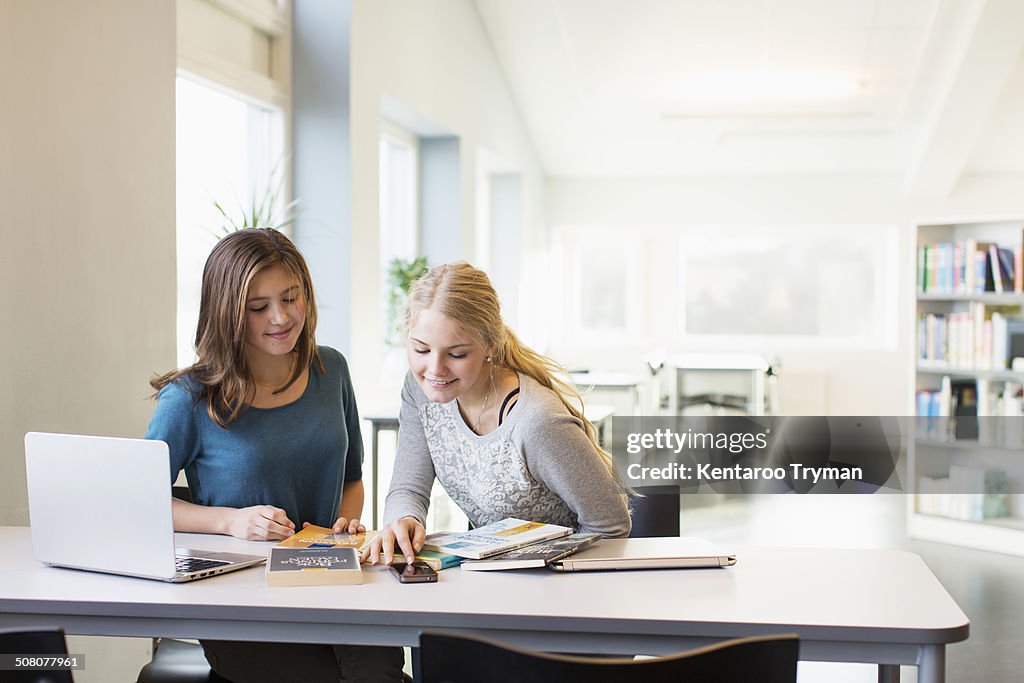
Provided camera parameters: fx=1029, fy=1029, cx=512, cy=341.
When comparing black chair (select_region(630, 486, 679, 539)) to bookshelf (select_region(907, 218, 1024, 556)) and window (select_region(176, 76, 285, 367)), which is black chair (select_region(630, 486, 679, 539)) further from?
bookshelf (select_region(907, 218, 1024, 556))

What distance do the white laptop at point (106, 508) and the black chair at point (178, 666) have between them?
0.87 ft

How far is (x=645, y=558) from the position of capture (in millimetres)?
1758

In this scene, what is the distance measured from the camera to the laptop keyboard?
1.71m

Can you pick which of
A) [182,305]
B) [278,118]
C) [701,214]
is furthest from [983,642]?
[701,214]

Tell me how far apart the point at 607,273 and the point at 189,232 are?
5.84m

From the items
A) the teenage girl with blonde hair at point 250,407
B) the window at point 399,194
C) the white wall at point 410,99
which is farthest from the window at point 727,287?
the teenage girl with blonde hair at point 250,407

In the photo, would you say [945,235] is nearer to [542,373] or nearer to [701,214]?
[701,214]

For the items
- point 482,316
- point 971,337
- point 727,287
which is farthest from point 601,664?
point 727,287

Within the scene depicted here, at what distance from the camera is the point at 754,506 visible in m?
6.10

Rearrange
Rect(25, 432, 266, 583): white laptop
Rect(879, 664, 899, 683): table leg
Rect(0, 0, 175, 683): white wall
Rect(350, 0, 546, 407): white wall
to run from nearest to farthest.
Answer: Rect(25, 432, 266, 583): white laptop, Rect(879, 664, 899, 683): table leg, Rect(0, 0, 175, 683): white wall, Rect(350, 0, 546, 407): white wall

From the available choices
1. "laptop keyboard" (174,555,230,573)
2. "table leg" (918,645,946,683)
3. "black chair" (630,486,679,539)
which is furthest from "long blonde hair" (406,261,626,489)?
"table leg" (918,645,946,683)

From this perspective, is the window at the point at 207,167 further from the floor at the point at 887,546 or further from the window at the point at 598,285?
the window at the point at 598,285

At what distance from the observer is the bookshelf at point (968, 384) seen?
17.3 feet

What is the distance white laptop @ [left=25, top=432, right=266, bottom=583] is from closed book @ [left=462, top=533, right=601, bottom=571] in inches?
16.4
